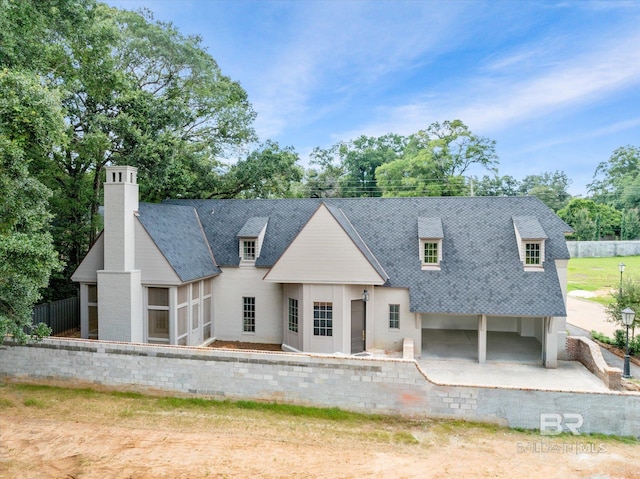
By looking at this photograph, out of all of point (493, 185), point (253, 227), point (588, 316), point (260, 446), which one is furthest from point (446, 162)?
point (260, 446)

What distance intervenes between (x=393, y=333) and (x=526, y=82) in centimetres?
2009

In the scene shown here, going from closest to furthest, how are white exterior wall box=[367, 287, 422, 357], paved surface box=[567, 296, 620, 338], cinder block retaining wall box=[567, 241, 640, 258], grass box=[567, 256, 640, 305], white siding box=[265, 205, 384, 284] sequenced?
1. white siding box=[265, 205, 384, 284]
2. white exterior wall box=[367, 287, 422, 357]
3. paved surface box=[567, 296, 620, 338]
4. grass box=[567, 256, 640, 305]
5. cinder block retaining wall box=[567, 241, 640, 258]

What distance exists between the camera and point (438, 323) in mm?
21625

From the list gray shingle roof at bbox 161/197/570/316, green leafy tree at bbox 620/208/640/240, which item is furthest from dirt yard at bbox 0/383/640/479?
green leafy tree at bbox 620/208/640/240

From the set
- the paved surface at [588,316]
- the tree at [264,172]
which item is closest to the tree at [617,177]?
the paved surface at [588,316]

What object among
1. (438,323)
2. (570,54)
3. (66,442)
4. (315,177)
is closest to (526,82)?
(570,54)

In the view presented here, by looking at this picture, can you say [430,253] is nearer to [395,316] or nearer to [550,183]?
[395,316]

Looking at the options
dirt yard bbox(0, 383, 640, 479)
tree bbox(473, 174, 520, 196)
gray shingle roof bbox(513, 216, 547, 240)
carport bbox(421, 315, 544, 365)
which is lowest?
dirt yard bbox(0, 383, 640, 479)

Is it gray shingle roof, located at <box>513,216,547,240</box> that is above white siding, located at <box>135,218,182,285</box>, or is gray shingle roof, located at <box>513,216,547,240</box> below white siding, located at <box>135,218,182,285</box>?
above

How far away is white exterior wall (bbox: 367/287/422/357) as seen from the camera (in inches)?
685

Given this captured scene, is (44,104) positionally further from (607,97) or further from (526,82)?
(607,97)

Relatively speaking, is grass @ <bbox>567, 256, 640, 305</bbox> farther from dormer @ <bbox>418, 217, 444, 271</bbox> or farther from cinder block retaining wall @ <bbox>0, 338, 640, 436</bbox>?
cinder block retaining wall @ <bbox>0, 338, 640, 436</bbox>

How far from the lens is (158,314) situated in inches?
651

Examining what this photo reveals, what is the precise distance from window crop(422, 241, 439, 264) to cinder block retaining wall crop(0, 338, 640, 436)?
714 centimetres
